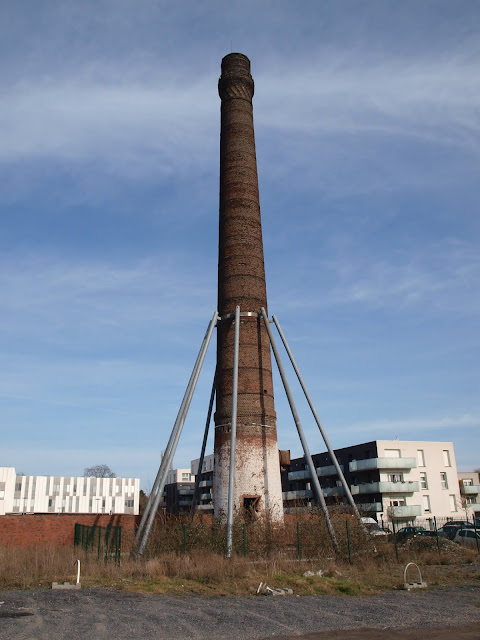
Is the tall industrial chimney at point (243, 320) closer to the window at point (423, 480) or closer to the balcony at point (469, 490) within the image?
the window at point (423, 480)

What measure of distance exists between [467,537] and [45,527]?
1968 cm

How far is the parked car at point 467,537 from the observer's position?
82.3 ft

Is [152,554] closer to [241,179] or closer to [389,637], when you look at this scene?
[389,637]

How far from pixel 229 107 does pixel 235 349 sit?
12.4 metres

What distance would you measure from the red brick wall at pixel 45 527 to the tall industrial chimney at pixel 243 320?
6.96 metres

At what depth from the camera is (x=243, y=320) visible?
76.8 feet

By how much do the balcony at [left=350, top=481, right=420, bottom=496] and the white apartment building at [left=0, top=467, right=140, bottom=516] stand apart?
39.4 m

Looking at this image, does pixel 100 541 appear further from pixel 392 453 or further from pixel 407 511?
pixel 392 453

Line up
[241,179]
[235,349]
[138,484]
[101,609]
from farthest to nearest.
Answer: [138,484], [241,179], [235,349], [101,609]

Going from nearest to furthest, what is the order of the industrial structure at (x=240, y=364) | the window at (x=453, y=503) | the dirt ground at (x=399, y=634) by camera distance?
the dirt ground at (x=399, y=634) → the industrial structure at (x=240, y=364) → the window at (x=453, y=503)

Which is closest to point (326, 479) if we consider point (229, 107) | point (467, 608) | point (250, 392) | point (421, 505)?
point (421, 505)

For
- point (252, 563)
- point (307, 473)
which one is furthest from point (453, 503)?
point (252, 563)

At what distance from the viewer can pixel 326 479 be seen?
5412 centimetres

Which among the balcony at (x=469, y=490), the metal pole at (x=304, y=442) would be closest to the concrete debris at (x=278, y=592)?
the metal pole at (x=304, y=442)
